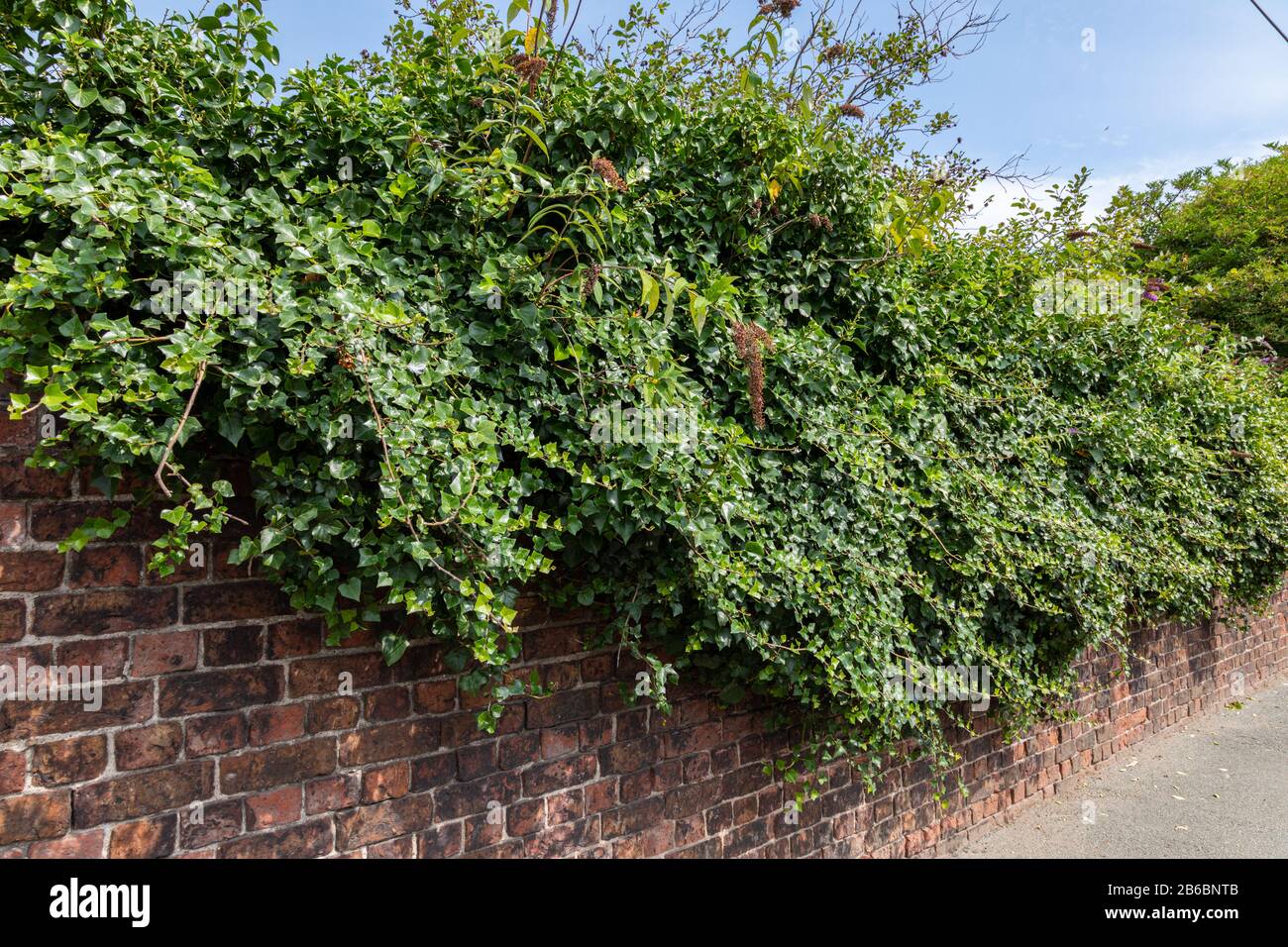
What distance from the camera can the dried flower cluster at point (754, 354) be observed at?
275 cm

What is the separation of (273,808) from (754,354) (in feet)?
6.68

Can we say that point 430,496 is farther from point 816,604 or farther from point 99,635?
point 816,604

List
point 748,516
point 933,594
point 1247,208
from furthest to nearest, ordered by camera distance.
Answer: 1. point 1247,208
2. point 933,594
3. point 748,516

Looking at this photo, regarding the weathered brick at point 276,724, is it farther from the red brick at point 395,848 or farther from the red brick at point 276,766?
the red brick at point 395,848

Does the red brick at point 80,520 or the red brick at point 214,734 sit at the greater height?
the red brick at point 80,520

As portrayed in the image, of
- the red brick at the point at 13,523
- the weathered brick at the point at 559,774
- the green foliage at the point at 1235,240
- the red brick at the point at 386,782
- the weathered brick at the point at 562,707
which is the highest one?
the green foliage at the point at 1235,240

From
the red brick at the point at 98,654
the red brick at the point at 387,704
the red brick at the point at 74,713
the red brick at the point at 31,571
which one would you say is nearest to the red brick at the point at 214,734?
the red brick at the point at 74,713

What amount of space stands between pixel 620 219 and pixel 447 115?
0.63 m

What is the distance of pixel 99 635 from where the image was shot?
190 centimetres

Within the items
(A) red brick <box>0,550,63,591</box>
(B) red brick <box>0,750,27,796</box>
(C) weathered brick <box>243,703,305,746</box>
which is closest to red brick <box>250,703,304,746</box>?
(C) weathered brick <box>243,703,305,746</box>

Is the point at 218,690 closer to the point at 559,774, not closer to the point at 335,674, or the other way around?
the point at 335,674

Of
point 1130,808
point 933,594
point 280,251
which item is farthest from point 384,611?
point 1130,808

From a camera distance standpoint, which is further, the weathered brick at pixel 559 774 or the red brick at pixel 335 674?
the weathered brick at pixel 559 774

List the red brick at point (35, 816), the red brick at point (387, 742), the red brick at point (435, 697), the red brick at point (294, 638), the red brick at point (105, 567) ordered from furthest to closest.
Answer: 1. the red brick at point (435, 697)
2. the red brick at point (387, 742)
3. the red brick at point (294, 638)
4. the red brick at point (105, 567)
5. the red brick at point (35, 816)
